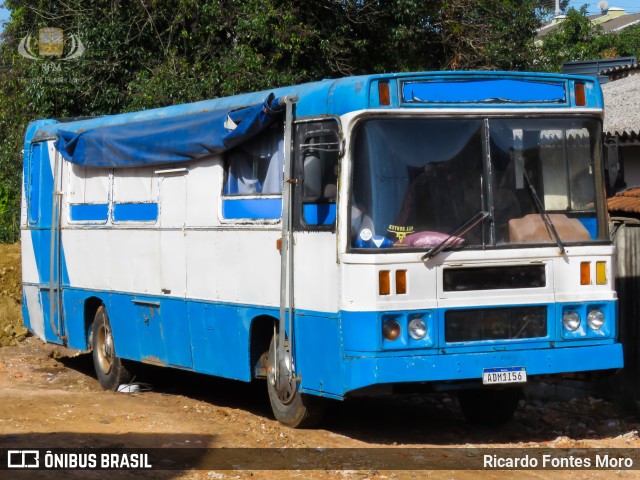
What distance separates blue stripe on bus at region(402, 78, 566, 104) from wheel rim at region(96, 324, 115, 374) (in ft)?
19.0

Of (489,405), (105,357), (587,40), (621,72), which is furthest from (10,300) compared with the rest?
(587,40)

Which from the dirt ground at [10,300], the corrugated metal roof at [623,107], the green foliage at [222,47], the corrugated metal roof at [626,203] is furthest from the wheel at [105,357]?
the corrugated metal roof at [623,107]

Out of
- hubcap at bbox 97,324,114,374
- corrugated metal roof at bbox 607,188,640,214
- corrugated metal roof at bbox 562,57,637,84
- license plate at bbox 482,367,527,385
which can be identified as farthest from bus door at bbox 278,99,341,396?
corrugated metal roof at bbox 562,57,637,84

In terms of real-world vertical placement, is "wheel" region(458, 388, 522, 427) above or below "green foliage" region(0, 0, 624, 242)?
below

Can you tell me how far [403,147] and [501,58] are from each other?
12547 mm

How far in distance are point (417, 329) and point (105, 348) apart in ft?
18.7

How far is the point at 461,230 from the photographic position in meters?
8.33

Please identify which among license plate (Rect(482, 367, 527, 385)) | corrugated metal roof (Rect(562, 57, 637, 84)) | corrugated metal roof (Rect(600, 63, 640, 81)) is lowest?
license plate (Rect(482, 367, 527, 385))

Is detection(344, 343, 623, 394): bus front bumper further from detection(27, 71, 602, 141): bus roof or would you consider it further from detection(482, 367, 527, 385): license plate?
detection(27, 71, 602, 141): bus roof

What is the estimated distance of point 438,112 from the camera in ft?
27.4

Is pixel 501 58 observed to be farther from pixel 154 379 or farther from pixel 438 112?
pixel 438 112

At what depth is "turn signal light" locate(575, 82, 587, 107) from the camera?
8.90 meters

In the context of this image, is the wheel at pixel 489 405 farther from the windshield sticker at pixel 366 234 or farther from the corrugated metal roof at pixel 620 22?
the corrugated metal roof at pixel 620 22

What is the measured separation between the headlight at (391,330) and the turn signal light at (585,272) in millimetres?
1617
